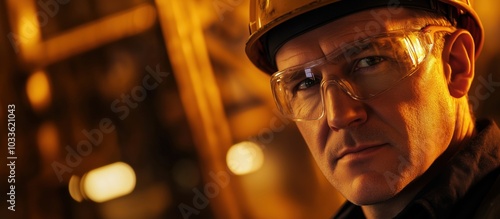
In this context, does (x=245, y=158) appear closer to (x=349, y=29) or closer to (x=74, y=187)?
(x=74, y=187)

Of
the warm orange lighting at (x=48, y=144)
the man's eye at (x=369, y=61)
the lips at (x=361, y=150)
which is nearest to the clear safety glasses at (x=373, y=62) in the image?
the man's eye at (x=369, y=61)

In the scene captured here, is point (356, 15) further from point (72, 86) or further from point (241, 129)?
point (72, 86)

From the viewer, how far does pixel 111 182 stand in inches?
186

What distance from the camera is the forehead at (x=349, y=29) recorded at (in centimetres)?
170

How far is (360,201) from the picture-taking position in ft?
5.37

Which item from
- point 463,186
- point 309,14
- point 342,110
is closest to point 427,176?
point 463,186

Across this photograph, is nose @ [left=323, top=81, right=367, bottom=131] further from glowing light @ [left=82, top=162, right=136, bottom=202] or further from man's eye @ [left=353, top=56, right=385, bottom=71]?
glowing light @ [left=82, top=162, right=136, bottom=202]

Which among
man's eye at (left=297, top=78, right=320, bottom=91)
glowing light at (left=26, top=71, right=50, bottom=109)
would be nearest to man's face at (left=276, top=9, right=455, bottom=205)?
man's eye at (left=297, top=78, right=320, bottom=91)

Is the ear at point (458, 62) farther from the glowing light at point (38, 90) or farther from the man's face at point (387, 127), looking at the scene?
the glowing light at point (38, 90)

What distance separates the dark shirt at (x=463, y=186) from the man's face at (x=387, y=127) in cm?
8

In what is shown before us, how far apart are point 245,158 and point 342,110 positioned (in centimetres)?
308

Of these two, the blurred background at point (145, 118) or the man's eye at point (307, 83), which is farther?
the blurred background at point (145, 118)

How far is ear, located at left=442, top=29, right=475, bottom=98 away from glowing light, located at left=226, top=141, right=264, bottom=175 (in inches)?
112

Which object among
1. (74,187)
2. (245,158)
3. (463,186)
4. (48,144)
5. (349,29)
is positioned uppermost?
(48,144)
